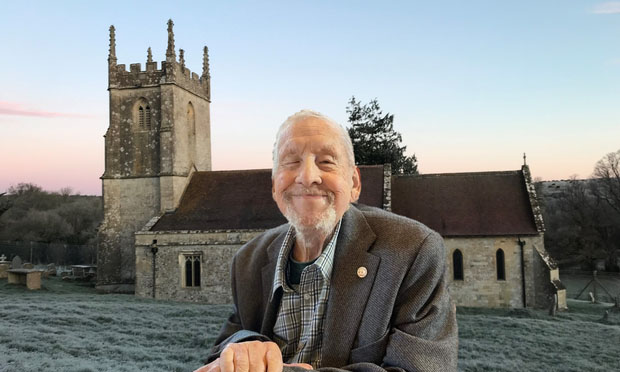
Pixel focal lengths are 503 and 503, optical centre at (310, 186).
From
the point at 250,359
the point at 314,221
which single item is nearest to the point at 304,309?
the point at 314,221

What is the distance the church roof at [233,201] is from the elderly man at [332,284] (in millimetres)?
18590

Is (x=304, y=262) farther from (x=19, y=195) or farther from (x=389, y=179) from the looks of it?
(x=19, y=195)

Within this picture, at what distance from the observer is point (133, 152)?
2539 centimetres

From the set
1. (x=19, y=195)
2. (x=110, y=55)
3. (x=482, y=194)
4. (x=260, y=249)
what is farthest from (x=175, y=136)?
(x=19, y=195)

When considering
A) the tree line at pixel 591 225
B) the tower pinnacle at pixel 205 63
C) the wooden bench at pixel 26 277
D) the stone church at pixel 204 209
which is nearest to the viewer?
the stone church at pixel 204 209

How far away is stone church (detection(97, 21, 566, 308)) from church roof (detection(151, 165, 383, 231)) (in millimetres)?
54

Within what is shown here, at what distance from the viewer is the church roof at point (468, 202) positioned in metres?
21.1

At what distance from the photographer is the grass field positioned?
31.2 ft

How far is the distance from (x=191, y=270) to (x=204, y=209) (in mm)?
2884

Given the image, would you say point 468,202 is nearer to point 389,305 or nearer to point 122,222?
point 122,222

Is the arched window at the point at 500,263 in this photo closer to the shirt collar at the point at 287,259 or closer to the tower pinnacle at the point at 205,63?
the tower pinnacle at the point at 205,63

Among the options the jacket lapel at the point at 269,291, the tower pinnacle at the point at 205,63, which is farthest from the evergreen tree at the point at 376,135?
the jacket lapel at the point at 269,291

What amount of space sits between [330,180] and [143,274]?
21964 mm

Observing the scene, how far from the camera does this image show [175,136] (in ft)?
81.1
